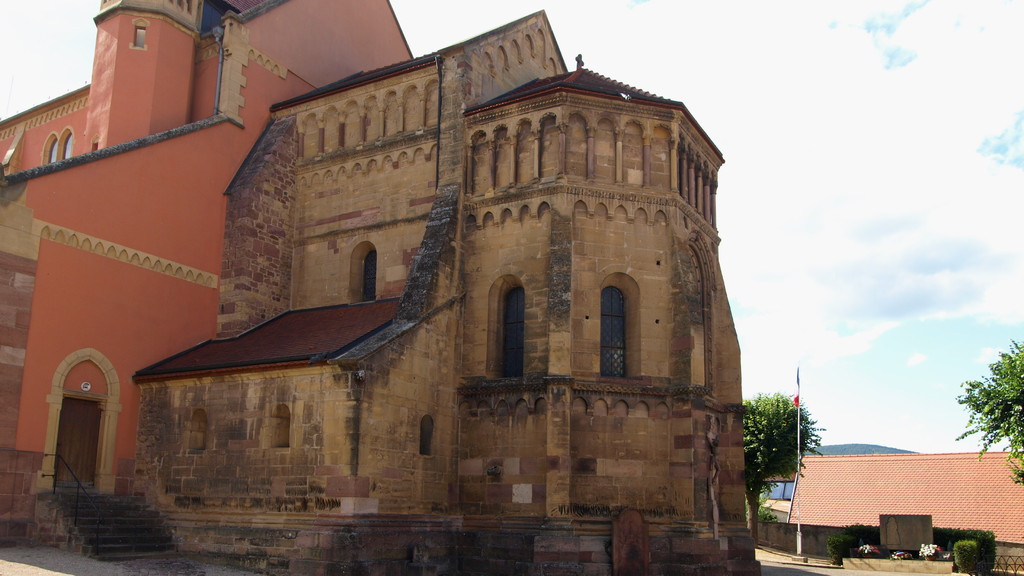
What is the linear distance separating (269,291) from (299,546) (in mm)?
8884

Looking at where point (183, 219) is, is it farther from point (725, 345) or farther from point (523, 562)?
point (725, 345)

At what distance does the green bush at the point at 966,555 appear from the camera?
103ft

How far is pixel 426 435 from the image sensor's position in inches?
807

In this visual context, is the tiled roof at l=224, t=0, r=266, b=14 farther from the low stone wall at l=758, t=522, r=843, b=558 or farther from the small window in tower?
the low stone wall at l=758, t=522, r=843, b=558

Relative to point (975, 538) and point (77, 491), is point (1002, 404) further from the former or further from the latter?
point (77, 491)

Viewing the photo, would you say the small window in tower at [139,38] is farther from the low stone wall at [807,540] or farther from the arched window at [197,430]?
the low stone wall at [807,540]

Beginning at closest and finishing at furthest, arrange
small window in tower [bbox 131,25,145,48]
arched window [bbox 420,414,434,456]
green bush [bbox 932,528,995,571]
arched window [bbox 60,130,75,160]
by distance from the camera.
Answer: arched window [bbox 420,414,434,456] < small window in tower [bbox 131,25,145,48] < arched window [bbox 60,130,75,160] < green bush [bbox 932,528,995,571]

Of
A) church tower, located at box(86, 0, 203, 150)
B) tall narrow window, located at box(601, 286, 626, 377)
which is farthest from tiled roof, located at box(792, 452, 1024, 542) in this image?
church tower, located at box(86, 0, 203, 150)

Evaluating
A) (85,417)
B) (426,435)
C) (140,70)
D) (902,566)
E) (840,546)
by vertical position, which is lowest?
(902,566)

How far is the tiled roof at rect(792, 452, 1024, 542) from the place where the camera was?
41844mm

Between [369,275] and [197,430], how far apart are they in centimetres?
618

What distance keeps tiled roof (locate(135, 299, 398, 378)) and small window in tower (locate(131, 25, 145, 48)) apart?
9364 millimetres

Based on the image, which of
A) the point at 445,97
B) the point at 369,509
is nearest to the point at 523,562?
the point at 369,509

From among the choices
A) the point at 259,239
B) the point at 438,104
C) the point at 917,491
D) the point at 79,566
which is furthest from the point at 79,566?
the point at 917,491
